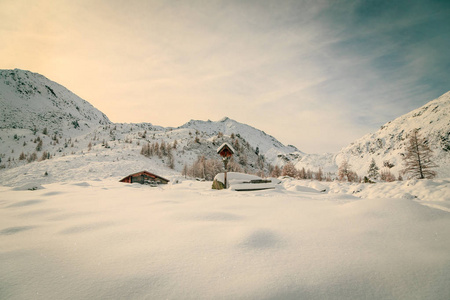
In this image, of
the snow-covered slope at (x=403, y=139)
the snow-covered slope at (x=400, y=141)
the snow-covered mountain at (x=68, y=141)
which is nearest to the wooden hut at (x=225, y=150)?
the snow-covered mountain at (x=68, y=141)

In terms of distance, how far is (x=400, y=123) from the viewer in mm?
85562

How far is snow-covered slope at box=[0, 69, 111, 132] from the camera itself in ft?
165

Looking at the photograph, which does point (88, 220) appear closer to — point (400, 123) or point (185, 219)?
point (185, 219)

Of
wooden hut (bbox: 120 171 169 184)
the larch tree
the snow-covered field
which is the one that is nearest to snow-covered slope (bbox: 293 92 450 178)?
the larch tree

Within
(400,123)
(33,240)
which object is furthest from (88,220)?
(400,123)

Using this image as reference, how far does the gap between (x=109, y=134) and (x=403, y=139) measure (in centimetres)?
10891

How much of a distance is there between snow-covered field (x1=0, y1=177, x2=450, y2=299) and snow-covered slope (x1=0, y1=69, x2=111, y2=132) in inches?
2633

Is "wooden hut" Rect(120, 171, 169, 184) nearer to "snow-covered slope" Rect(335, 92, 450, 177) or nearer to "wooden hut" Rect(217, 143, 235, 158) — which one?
"wooden hut" Rect(217, 143, 235, 158)

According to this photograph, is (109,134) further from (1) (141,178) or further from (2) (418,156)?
(2) (418,156)

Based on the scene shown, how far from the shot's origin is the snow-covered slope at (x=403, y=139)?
60556 millimetres

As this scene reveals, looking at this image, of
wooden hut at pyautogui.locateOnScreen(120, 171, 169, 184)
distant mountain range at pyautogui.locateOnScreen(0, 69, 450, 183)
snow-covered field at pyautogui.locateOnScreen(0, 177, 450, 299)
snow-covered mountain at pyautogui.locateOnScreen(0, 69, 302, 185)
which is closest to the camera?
snow-covered field at pyautogui.locateOnScreen(0, 177, 450, 299)

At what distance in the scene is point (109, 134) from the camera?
48.7 meters

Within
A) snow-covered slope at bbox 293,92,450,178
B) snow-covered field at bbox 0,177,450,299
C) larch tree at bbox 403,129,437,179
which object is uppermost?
snow-covered slope at bbox 293,92,450,178

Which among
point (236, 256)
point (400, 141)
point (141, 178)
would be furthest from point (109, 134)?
point (400, 141)
